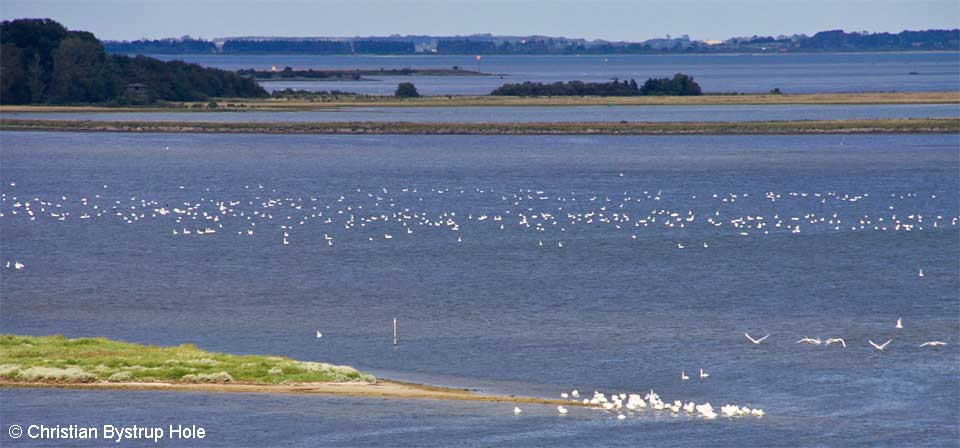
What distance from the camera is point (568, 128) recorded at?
132 m

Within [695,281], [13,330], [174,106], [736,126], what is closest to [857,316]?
[695,281]

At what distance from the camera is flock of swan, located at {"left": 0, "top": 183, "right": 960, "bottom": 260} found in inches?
2611

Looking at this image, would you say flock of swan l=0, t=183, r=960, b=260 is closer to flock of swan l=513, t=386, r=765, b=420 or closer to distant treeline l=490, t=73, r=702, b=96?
flock of swan l=513, t=386, r=765, b=420

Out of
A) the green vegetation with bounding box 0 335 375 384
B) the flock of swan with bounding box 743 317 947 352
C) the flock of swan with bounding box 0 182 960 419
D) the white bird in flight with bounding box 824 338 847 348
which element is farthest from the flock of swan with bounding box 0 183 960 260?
the green vegetation with bounding box 0 335 375 384

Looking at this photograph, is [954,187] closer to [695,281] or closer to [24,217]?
[695,281]

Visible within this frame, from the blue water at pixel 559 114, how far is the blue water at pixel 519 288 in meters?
43.0

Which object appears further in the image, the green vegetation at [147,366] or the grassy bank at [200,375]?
the green vegetation at [147,366]

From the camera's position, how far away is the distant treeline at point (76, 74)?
6304 inches

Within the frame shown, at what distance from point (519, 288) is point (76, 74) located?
122 m

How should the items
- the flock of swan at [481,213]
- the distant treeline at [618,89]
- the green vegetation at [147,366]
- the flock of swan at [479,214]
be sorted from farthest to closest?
the distant treeline at [618,89]
the flock of swan at [481,213]
the flock of swan at [479,214]
the green vegetation at [147,366]

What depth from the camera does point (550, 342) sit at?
4062 centimetres

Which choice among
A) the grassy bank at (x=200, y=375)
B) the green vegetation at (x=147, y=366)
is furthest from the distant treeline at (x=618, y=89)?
the grassy bank at (x=200, y=375)

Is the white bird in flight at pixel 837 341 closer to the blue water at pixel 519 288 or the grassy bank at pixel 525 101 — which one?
the blue water at pixel 519 288

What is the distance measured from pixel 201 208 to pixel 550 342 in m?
41.1
